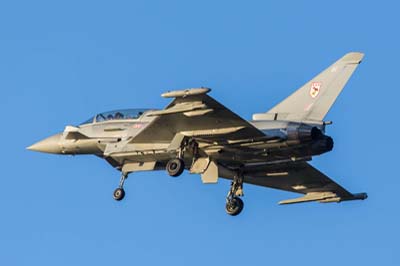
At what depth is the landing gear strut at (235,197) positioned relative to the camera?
55469 millimetres

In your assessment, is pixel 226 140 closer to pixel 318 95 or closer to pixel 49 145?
pixel 318 95

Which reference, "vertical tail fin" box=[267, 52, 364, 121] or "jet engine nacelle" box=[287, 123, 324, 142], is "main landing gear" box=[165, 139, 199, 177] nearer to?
"vertical tail fin" box=[267, 52, 364, 121]

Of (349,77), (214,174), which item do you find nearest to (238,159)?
(214,174)

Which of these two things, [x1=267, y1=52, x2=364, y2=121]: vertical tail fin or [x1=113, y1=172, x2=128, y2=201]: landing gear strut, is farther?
[x1=113, y1=172, x2=128, y2=201]: landing gear strut

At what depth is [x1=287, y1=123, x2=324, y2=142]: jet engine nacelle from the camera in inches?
2009

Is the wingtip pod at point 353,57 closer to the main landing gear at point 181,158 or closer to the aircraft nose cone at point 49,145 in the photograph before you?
the main landing gear at point 181,158

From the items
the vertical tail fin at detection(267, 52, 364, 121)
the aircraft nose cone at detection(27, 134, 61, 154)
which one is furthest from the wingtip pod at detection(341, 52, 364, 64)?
the aircraft nose cone at detection(27, 134, 61, 154)

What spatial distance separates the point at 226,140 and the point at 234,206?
147 inches

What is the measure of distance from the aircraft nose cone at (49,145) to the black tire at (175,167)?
6.32m

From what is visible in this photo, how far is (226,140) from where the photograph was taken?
173 ft

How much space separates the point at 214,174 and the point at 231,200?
232 cm

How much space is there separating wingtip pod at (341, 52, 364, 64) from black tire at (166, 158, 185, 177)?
6941mm

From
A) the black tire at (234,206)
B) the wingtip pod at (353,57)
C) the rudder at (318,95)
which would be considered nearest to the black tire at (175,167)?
the rudder at (318,95)

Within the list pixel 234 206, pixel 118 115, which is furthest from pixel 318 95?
pixel 118 115
